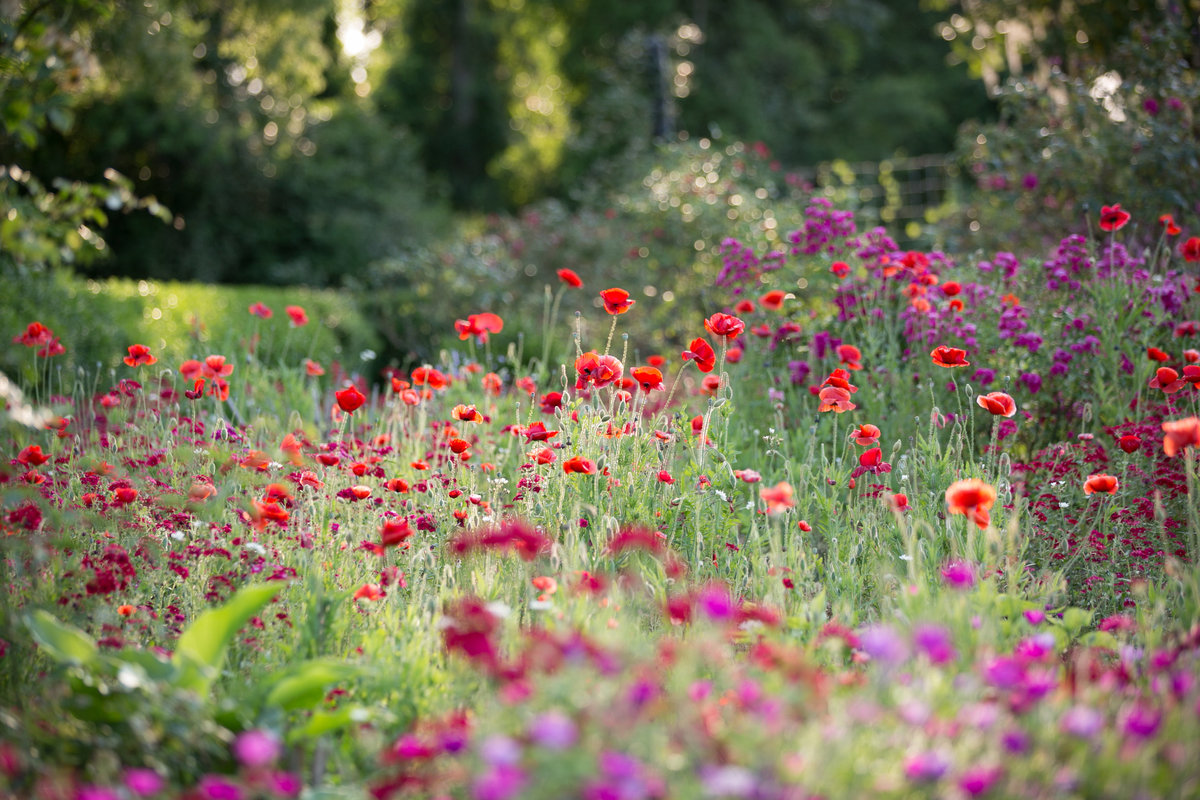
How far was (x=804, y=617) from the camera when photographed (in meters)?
2.43

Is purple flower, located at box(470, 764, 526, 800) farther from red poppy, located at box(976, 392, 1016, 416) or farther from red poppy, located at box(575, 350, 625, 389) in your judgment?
red poppy, located at box(976, 392, 1016, 416)

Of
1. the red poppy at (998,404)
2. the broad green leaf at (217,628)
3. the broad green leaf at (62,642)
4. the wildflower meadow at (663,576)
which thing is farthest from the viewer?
the red poppy at (998,404)

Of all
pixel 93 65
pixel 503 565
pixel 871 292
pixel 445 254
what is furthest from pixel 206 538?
pixel 445 254

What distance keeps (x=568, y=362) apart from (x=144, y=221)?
11.1 m

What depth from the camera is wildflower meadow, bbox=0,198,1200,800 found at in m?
1.58

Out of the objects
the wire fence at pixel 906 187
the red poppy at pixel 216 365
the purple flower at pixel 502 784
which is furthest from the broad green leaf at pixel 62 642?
the wire fence at pixel 906 187

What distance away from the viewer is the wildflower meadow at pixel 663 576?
1.58 m

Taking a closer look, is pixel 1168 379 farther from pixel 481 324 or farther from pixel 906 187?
pixel 906 187

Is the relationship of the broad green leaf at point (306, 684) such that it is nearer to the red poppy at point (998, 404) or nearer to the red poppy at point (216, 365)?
the red poppy at point (216, 365)

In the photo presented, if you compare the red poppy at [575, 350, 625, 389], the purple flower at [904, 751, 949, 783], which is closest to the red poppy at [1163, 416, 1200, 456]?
the purple flower at [904, 751, 949, 783]

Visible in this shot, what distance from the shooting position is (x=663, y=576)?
2.90m

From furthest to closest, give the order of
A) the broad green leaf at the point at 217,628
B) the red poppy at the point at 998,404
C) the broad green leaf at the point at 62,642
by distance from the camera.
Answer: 1. the red poppy at the point at 998,404
2. the broad green leaf at the point at 217,628
3. the broad green leaf at the point at 62,642

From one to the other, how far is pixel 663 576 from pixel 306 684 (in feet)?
3.90

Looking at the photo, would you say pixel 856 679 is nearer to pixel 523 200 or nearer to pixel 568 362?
pixel 568 362
